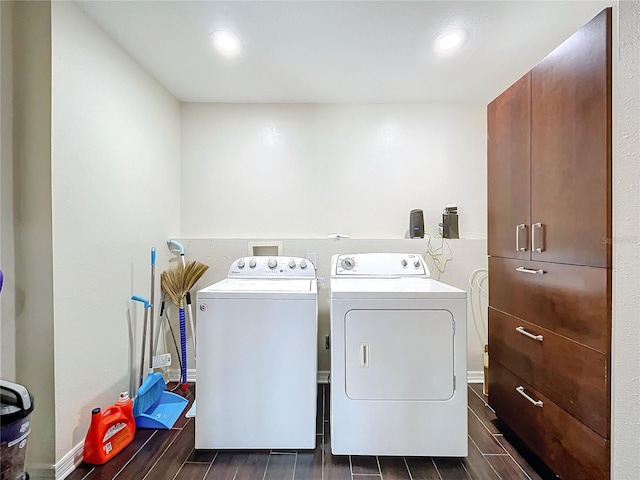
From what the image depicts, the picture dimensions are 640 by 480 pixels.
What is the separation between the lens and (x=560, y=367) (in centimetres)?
138

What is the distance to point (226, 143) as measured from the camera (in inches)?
106

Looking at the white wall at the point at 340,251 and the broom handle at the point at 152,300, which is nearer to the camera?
the broom handle at the point at 152,300

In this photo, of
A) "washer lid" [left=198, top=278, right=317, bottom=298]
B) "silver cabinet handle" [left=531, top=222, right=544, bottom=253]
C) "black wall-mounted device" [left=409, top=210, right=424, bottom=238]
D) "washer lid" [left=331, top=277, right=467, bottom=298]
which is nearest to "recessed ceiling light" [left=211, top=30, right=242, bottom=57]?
"washer lid" [left=198, top=278, right=317, bottom=298]

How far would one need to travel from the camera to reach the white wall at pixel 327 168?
2658mm

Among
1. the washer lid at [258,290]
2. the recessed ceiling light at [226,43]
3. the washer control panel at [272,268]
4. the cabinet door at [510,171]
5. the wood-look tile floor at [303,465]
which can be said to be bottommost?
the wood-look tile floor at [303,465]

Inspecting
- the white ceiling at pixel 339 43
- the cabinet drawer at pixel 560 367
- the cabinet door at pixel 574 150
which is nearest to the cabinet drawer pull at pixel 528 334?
the cabinet drawer at pixel 560 367

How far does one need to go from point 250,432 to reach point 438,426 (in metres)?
0.99

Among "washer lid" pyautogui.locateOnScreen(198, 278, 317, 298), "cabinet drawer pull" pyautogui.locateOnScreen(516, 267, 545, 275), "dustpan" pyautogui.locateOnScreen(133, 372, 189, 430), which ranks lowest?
"dustpan" pyautogui.locateOnScreen(133, 372, 189, 430)

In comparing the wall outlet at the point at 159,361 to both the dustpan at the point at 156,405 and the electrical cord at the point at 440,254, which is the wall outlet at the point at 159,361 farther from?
the electrical cord at the point at 440,254

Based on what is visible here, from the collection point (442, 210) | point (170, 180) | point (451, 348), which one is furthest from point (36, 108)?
point (442, 210)

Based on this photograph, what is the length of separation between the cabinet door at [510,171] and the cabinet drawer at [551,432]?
0.73 metres

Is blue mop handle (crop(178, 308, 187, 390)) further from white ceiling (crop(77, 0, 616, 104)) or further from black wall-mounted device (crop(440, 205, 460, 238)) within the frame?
black wall-mounted device (crop(440, 205, 460, 238))

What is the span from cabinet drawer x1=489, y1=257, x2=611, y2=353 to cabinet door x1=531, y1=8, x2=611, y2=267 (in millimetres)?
56

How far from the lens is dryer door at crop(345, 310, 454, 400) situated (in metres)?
1.58
